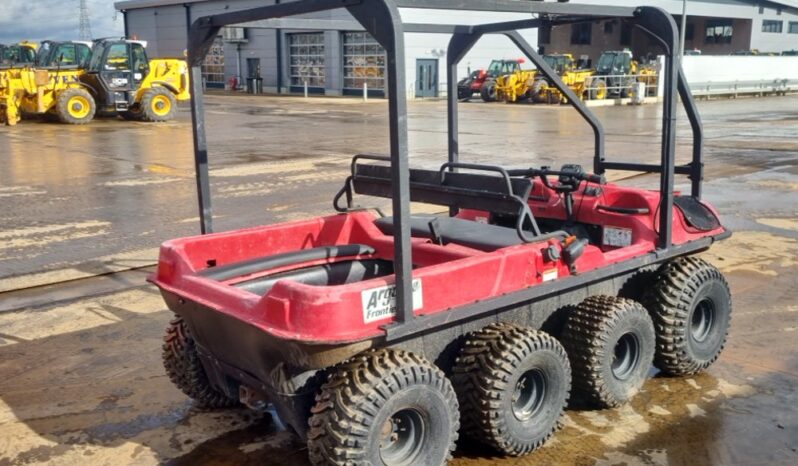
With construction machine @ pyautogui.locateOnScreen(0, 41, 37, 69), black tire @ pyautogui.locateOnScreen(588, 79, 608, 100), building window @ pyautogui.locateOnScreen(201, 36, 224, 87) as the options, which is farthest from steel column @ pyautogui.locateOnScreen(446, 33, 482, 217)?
building window @ pyautogui.locateOnScreen(201, 36, 224, 87)

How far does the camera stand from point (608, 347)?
4.08 metres

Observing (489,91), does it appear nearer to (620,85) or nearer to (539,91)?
(539,91)

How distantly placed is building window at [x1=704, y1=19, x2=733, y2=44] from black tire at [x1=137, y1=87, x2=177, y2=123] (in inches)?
1748

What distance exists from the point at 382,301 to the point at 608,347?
1.39 metres

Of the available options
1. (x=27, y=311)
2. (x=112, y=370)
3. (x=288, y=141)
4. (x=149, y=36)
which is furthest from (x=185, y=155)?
(x=149, y=36)

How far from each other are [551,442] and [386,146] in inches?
547

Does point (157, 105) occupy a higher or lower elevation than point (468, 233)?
higher

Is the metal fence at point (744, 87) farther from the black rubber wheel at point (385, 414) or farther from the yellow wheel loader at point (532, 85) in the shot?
the black rubber wheel at point (385, 414)

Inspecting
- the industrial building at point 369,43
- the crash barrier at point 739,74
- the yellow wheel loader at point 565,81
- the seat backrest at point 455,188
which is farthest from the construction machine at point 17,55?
the seat backrest at point 455,188

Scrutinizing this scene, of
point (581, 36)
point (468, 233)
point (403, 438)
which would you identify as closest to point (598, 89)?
point (581, 36)

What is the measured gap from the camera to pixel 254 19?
12.7 ft

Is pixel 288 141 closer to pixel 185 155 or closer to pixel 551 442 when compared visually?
pixel 185 155

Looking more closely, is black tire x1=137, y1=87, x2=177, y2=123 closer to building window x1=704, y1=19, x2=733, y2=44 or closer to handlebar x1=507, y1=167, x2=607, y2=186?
handlebar x1=507, y1=167, x2=607, y2=186

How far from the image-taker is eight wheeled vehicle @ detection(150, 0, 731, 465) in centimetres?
320
